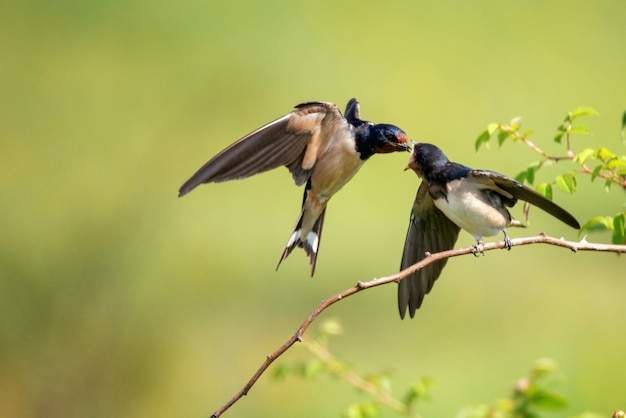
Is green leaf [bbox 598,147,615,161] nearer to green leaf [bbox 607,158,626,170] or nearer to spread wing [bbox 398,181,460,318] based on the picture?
green leaf [bbox 607,158,626,170]

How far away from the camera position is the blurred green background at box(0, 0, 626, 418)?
16.1ft

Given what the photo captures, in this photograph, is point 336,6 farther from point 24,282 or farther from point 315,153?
point 315,153

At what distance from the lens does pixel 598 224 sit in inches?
80.0

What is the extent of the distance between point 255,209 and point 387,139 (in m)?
3.48

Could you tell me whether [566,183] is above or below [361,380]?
above

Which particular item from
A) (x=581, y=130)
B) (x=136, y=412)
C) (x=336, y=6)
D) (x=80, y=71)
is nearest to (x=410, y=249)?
(x=581, y=130)

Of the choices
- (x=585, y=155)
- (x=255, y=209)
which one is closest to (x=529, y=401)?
(x=585, y=155)

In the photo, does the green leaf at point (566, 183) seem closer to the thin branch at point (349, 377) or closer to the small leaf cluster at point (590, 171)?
the small leaf cluster at point (590, 171)

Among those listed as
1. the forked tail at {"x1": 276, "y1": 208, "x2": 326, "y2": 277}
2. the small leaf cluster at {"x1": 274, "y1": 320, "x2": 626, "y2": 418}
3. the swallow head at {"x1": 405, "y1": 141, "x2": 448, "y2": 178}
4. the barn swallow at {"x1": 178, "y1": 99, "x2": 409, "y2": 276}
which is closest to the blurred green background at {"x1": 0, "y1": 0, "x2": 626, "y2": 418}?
the forked tail at {"x1": 276, "y1": 208, "x2": 326, "y2": 277}

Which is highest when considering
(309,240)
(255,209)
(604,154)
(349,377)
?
(255,209)

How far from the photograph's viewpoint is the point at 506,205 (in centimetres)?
233

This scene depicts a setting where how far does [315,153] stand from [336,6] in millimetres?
5222

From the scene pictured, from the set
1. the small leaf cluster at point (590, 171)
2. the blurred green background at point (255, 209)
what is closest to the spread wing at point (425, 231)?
the small leaf cluster at point (590, 171)

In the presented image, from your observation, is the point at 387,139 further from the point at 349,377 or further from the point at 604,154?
the point at 604,154
